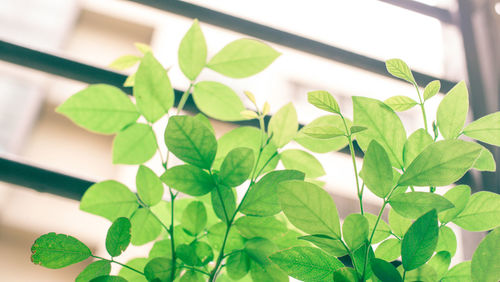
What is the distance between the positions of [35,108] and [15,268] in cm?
50

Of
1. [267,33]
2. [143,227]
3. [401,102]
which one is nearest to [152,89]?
[143,227]

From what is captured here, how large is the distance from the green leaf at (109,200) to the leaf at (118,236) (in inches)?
3.0

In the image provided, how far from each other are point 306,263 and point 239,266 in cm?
11

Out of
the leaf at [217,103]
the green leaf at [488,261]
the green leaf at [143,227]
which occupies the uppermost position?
the leaf at [217,103]

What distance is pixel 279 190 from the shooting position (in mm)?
299

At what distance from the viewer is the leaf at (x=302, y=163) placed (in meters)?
0.49

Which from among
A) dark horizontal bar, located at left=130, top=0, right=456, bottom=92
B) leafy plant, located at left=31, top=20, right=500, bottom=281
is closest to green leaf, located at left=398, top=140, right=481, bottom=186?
leafy plant, located at left=31, top=20, right=500, bottom=281

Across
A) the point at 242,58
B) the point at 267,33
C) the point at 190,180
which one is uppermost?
the point at 267,33

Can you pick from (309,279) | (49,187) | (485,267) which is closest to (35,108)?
(49,187)

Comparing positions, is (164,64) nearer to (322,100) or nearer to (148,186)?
(148,186)

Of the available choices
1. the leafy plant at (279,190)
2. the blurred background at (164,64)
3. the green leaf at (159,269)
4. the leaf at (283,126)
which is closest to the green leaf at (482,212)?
the leafy plant at (279,190)

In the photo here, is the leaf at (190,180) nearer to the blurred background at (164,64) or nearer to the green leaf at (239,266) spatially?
the green leaf at (239,266)

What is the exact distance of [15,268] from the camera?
0.89m

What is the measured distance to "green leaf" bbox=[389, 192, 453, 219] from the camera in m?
0.30
